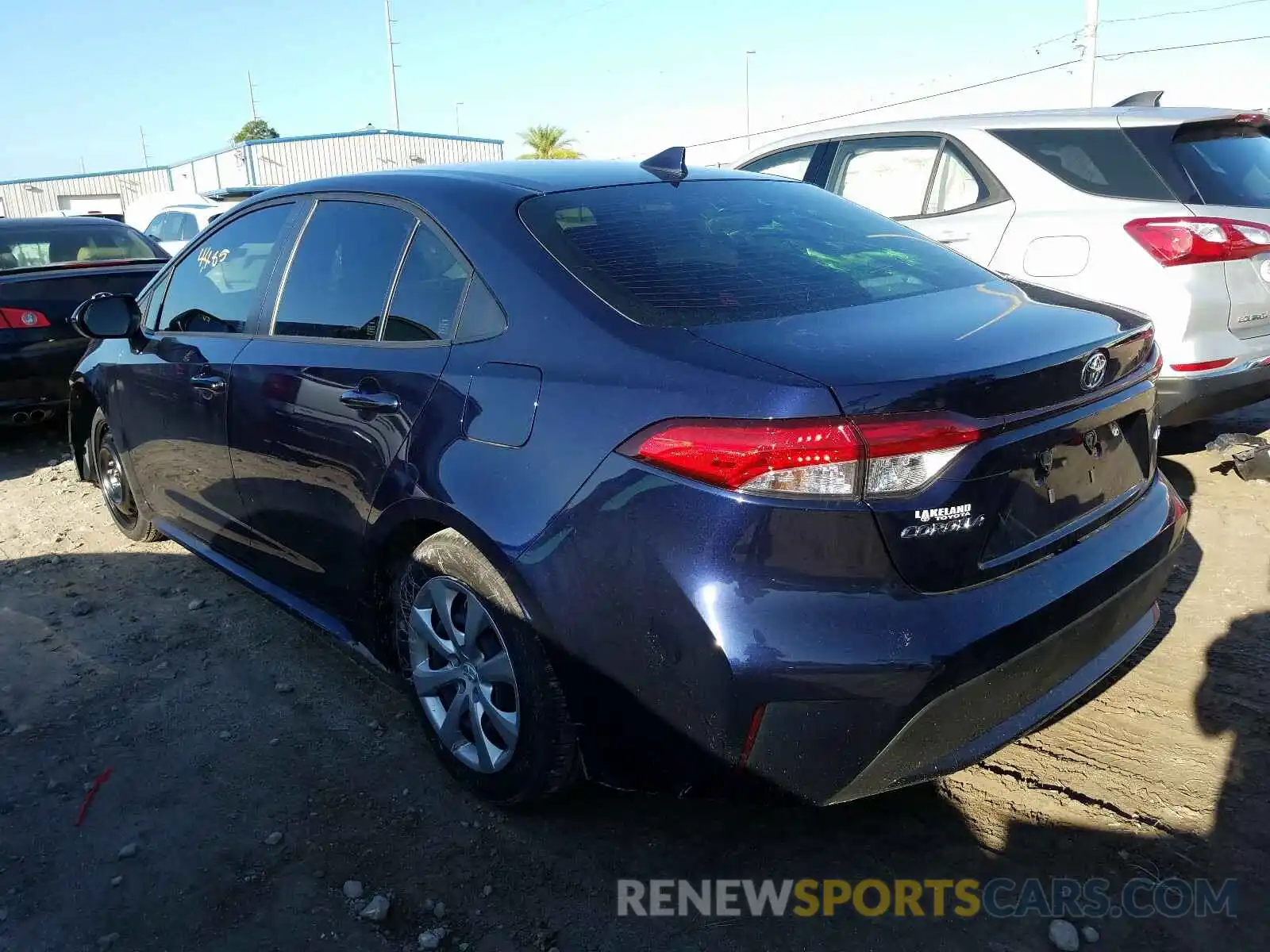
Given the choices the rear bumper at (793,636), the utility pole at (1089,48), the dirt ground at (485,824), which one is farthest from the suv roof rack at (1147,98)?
the utility pole at (1089,48)

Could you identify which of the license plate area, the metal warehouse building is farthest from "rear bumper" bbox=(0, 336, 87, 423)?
the metal warehouse building

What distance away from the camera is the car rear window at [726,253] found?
228 cm

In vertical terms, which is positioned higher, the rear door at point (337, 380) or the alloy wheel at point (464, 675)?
the rear door at point (337, 380)

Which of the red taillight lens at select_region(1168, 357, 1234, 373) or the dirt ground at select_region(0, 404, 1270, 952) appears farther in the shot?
the red taillight lens at select_region(1168, 357, 1234, 373)

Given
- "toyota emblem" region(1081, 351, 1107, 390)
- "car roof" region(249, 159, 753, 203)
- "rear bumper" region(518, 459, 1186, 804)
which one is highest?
"car roof" region(249, 159, 753, 203)

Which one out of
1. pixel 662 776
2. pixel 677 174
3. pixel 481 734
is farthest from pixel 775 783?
pixel 677 174

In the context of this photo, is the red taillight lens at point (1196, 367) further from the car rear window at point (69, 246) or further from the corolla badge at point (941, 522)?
the car rear window at point (69, 246)

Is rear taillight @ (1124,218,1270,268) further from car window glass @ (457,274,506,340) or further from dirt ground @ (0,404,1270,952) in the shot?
car window glass @ (457,274,506,340)

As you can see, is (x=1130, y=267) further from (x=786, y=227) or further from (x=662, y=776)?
(x=662, y=776)

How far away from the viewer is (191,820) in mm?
2627

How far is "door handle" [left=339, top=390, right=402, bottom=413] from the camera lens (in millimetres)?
2559

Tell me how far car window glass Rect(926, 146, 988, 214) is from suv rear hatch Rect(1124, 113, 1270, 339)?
2.45ft

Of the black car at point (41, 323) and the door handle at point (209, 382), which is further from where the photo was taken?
the black car at point (41, 323)

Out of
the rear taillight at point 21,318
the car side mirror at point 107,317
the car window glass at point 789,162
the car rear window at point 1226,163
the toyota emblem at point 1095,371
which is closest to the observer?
the toyota emblem at point 1095,371
